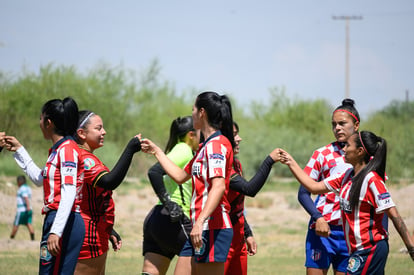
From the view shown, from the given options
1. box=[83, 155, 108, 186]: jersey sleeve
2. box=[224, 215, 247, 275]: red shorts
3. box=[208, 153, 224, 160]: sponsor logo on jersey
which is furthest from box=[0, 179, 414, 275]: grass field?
box=[208, 153, 224, 160]: sponsor logo on jersey

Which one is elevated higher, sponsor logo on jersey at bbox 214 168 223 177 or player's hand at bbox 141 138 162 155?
player's hand at bbox 141 138 162 155

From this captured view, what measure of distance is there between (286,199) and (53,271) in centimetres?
2284

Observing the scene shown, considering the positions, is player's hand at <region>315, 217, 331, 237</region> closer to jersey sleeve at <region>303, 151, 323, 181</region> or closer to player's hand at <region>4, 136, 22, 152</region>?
jersey sleeve at <region>303, 151, 323, 181</region>

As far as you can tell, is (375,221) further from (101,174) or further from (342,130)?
(101,174)

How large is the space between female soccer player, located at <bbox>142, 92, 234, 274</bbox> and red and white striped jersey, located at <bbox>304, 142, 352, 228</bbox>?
1452 millimetres

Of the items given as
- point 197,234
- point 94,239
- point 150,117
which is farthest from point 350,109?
point 150,117

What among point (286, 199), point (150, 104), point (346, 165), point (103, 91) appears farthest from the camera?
point (150, 104)

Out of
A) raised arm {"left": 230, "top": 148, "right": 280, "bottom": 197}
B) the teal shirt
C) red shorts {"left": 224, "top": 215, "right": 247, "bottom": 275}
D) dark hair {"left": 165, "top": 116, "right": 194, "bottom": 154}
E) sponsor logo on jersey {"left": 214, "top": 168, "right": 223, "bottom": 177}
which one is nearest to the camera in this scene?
sponsor logo on jersey {"left": 214, "top": 168, "right": 223, "bottom": 177}

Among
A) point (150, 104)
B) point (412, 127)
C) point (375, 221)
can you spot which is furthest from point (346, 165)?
point (150, 104)

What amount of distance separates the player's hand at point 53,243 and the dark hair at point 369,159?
2.41 m

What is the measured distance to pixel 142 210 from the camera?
76.6ft

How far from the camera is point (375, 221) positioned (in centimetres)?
516

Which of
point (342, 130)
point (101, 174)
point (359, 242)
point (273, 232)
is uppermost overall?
point (342, 130)

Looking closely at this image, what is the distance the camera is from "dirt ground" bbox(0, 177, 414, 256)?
54.3 ft
